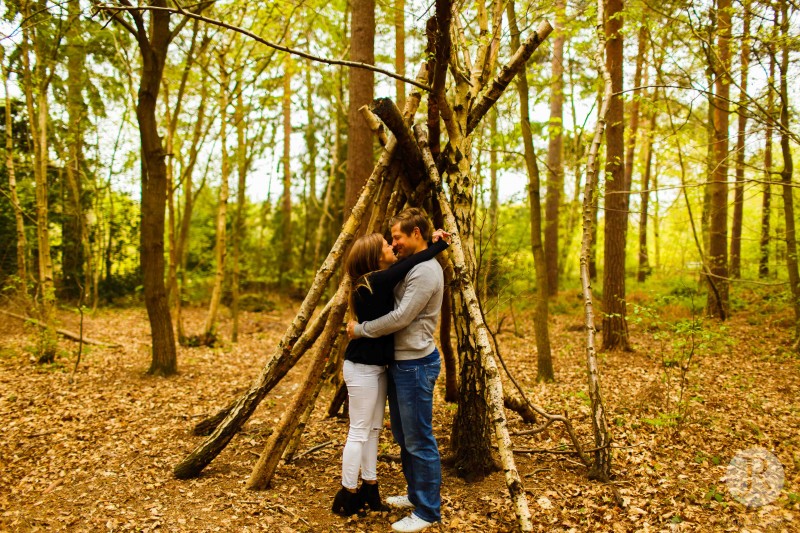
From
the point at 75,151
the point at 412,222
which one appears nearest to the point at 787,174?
the point at 412,222

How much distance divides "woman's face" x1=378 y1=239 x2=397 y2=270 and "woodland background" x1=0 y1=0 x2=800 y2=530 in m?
0.92

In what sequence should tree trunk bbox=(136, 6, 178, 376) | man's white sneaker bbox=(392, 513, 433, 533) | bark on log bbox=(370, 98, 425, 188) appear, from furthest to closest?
tree trunk bbox=(136, 6, 178, 376)
bark on log bbox=(370, 98, 425, 188)
man's white sneaker bbox=(392, 513, 433, 533)

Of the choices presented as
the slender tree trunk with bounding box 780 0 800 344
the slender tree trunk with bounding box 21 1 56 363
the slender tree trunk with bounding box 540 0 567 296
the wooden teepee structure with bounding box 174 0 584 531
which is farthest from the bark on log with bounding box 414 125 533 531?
the slender tree trunk with bounding box 540 0 567 296

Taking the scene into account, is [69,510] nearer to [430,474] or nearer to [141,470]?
[141,470]

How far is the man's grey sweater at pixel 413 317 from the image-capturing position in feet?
11.6

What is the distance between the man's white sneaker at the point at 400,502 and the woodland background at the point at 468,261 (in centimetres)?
32

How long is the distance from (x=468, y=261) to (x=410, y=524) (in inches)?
85.0

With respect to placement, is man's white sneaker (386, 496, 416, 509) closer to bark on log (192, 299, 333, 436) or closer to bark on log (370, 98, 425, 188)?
bark on log (192, 299, 333, 436)

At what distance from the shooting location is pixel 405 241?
3795 millimetres

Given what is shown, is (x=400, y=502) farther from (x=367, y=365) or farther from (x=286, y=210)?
(x=286, y=210)

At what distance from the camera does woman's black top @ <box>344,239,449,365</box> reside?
3.63 m

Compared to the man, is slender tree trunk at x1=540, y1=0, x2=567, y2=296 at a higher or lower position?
higher

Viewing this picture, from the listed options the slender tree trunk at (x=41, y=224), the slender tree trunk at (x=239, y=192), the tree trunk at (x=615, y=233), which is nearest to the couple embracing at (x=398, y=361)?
the tree trunk at (x=615, y=233)

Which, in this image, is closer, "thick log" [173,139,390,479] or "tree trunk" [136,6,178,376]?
"thick log" [173,139,390,479]
